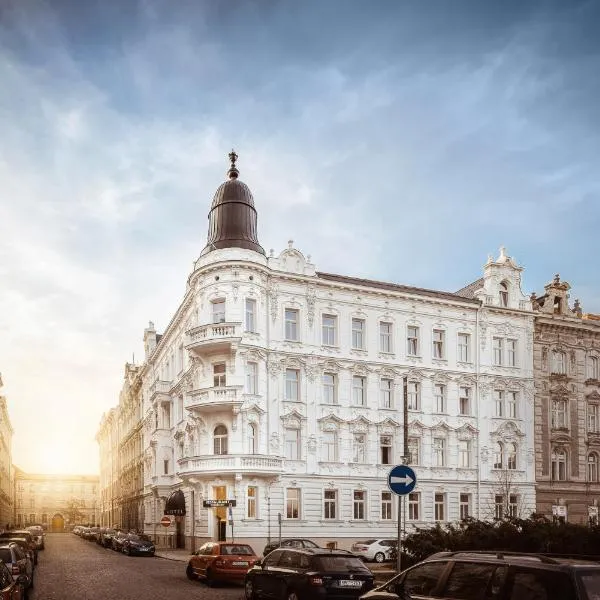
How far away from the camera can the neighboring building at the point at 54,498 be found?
184m

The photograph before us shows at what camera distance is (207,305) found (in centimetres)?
4688

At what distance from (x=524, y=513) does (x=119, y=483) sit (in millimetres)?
60475

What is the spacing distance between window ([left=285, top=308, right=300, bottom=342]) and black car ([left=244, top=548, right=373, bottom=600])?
89.2 feet

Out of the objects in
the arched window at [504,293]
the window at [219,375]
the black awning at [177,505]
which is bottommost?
the black awning at [177,505]

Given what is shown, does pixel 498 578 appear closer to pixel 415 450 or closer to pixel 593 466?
pixel 415 450

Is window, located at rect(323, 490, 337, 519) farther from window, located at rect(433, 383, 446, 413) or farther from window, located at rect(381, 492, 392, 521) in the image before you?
window, located at rect(433, 383, 446, 413)

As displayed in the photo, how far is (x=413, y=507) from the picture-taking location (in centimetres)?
5022

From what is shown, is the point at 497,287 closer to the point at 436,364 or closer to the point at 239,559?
the point at 436,364

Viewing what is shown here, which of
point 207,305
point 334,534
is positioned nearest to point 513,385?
point 334,534

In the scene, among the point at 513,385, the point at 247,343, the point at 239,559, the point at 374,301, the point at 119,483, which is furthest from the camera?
the point at 119,483

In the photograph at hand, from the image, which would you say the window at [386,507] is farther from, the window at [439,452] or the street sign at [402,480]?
the street sign at [402,480]

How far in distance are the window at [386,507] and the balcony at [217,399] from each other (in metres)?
11.1

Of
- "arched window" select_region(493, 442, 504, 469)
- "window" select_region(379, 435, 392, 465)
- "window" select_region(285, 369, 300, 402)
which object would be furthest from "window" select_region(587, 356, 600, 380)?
"window" select_region(285, 369, 300, 402)

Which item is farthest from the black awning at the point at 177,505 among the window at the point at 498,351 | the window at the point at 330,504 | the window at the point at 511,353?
the window at the point at 511,353
